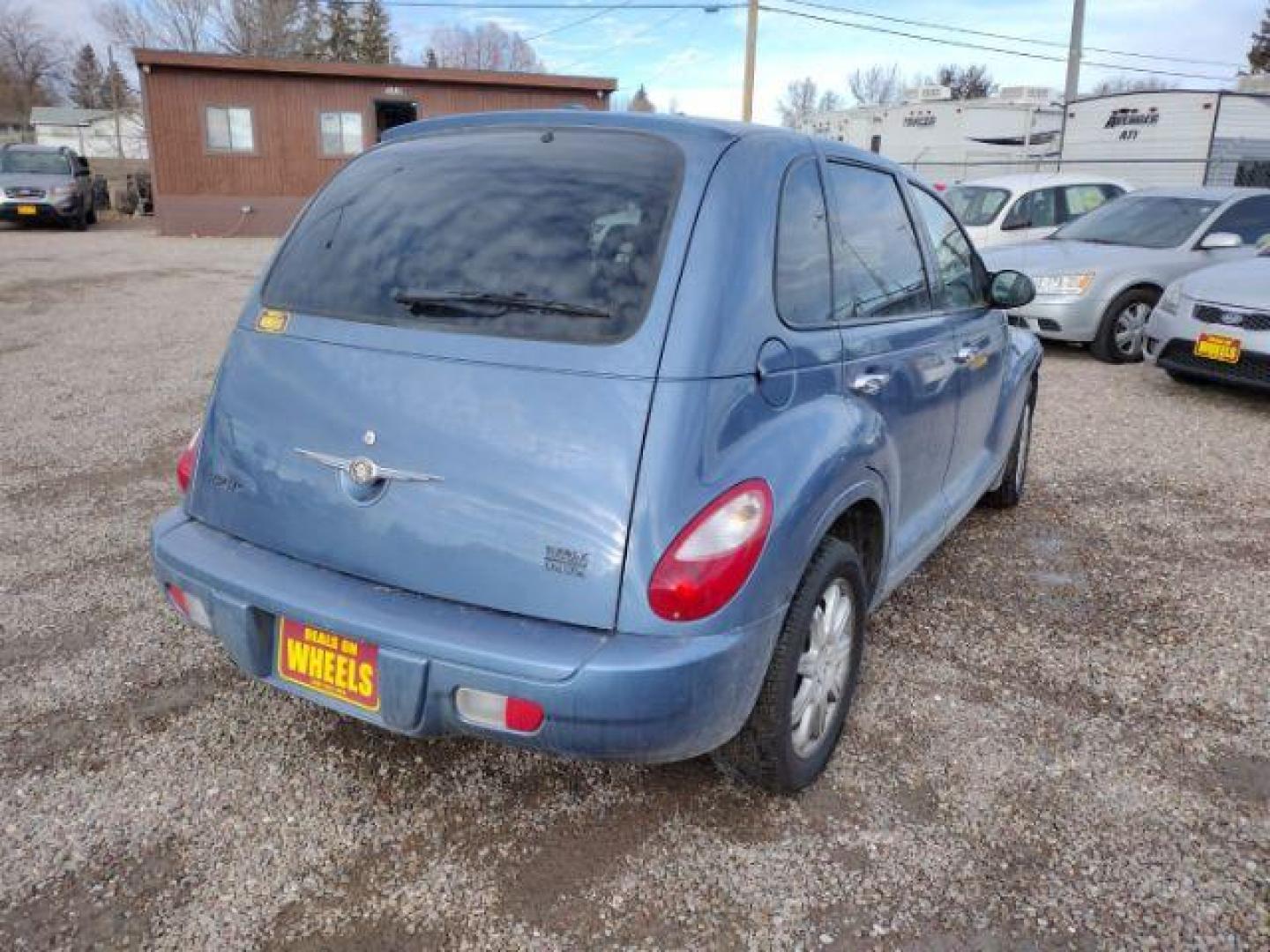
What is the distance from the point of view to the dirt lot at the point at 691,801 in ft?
6.92

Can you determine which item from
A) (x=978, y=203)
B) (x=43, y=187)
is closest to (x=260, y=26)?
(x=43, y=187)

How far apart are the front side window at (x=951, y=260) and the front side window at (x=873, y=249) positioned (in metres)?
0.21

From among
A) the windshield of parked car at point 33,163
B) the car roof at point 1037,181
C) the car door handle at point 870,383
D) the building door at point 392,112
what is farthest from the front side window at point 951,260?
the windshield of parked car at point 33,163

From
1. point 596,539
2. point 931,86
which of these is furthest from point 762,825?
point 931,86

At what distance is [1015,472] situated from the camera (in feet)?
15.7

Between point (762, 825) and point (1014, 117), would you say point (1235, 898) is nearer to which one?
point (762, 825)

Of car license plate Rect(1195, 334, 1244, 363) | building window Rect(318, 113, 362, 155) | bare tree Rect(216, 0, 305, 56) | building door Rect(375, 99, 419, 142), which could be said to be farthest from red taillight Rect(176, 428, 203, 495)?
bare tree Rect(216, 0, 305, 56)

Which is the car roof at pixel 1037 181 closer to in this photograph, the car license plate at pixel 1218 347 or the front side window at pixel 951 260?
the car license plate at pixel 1218 347

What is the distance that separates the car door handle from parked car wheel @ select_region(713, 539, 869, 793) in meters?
0.44

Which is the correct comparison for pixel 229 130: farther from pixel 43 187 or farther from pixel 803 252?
pixel 803 252

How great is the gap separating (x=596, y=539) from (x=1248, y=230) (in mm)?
9413

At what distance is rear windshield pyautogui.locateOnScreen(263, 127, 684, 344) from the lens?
2145mm

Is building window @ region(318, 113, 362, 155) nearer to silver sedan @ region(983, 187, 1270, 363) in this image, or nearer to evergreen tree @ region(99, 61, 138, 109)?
silver sedan @ region(983, 187, 1270, 363)

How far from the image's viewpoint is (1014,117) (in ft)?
82.7
